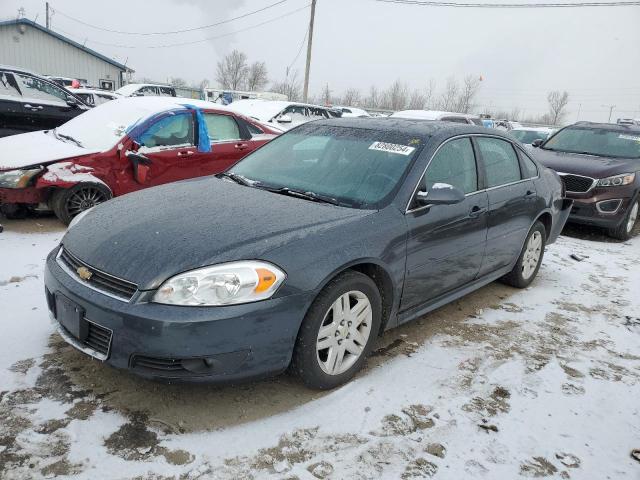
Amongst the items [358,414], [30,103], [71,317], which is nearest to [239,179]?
[71,317]

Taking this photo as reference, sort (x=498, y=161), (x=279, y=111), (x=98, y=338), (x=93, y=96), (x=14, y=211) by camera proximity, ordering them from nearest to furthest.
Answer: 1. (x=98, y=338)
2. (x=498, y=161)
3. (x=14, y=211)
4. (x=279, y=111)
5. (x=93, y=96)

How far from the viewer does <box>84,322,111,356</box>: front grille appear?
243 centimetres

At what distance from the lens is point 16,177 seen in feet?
17.1

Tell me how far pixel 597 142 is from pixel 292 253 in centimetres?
763

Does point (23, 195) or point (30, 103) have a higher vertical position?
point (30, 103)

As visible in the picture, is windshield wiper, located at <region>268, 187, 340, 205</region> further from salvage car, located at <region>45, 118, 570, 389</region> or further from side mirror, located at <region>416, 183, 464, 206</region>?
side mirror, located at <region>416, 183, 464, 206</region>

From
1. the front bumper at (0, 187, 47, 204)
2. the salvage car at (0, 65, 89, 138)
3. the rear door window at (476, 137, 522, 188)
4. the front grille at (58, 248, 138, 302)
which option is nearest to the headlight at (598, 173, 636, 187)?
the rear door window at (476, 137, 522, 188)

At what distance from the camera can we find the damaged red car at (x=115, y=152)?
5359mm

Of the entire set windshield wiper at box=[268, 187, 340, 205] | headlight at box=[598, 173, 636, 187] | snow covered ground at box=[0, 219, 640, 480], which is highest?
headlight at box=[598, 173, 636, 187]

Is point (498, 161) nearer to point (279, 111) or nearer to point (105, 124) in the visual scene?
point (105, 124)

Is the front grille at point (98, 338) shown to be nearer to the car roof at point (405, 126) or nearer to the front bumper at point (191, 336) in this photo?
the front bumper at point (191, 336)

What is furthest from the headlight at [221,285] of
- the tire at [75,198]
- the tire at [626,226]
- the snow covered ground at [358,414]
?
the tire at [626,226]

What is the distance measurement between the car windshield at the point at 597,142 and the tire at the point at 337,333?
6789 millimetres

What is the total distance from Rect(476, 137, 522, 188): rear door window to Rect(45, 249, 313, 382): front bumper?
2241 millimetres
